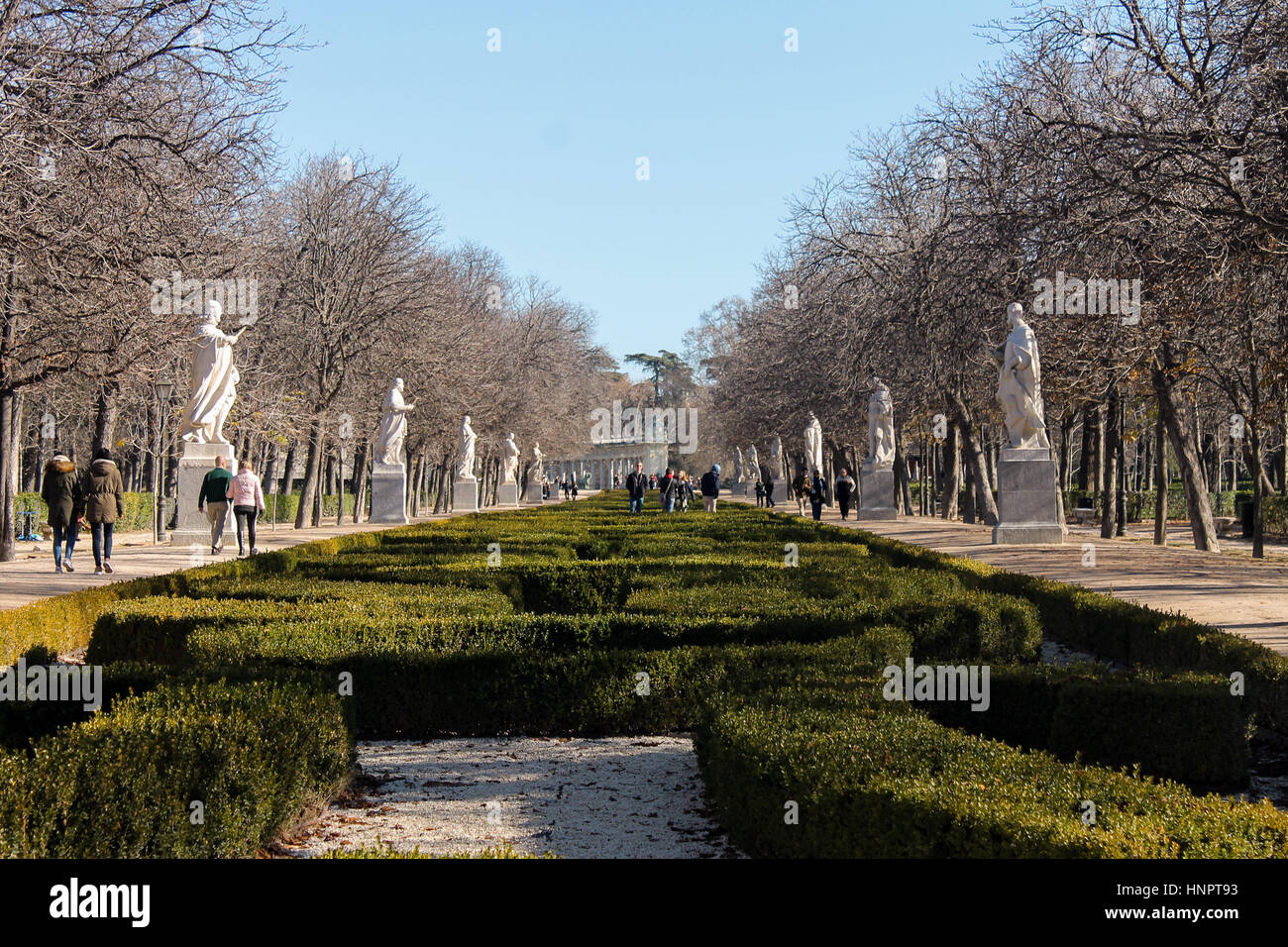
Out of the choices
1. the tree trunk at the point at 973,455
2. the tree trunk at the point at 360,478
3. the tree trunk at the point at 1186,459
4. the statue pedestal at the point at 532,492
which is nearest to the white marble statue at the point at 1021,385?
the tree trunk at the point at 1186,459

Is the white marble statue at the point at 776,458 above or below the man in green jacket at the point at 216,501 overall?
above

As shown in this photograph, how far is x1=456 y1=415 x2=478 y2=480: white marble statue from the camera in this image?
42.8m

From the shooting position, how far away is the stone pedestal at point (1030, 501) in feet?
67.9

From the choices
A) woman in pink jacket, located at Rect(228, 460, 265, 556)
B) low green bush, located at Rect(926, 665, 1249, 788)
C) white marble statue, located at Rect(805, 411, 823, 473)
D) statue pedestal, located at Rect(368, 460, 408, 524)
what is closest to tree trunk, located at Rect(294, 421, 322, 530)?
statue pedestal, located at Rect(368, 460, 408, 524)

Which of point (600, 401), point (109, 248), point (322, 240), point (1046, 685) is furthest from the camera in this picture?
point (600, 401)

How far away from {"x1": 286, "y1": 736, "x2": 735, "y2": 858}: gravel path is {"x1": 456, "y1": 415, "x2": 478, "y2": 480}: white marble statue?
117 ft

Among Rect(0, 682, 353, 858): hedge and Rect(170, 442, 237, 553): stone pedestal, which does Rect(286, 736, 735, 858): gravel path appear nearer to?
Rect(0, 682, 353, 858): hedge

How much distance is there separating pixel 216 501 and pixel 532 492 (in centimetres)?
5174

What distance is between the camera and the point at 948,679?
23.6 feet

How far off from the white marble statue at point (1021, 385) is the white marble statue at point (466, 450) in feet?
81.3

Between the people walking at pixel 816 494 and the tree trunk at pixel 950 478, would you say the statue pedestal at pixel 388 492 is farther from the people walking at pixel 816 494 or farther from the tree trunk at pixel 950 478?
the tree trunk at pixel 950 478
